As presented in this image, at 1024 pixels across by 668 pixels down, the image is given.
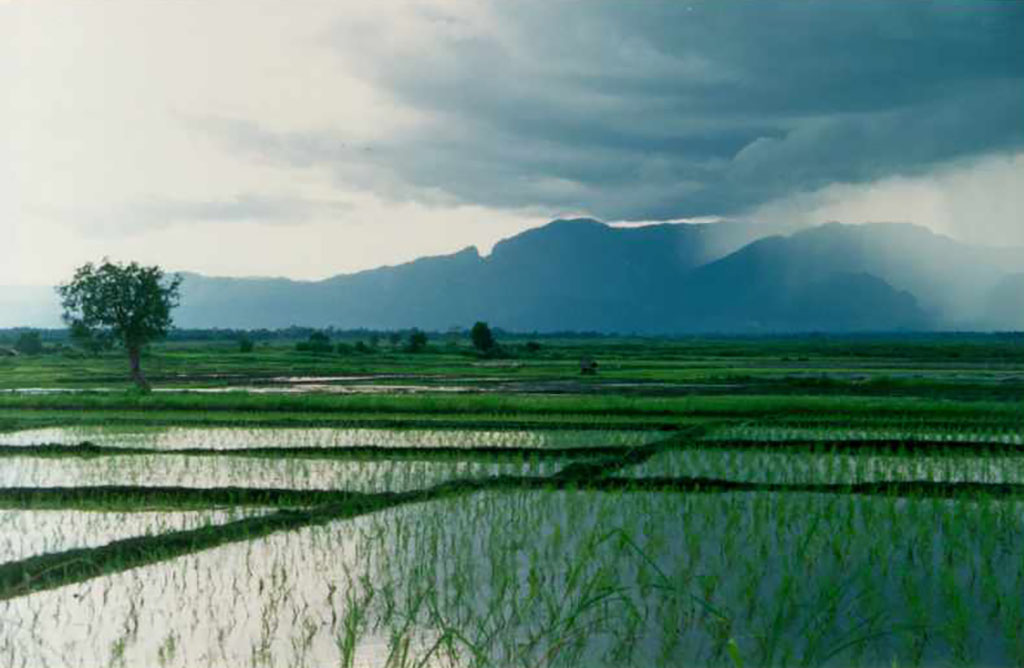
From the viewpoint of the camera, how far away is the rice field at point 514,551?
630 cm

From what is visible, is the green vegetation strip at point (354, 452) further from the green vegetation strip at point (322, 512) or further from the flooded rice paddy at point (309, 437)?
the green vegetation strip at point (322, 512)

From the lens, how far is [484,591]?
24.6 feet

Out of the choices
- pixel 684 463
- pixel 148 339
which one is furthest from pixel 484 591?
pixel 148 339

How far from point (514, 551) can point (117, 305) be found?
1046 inches

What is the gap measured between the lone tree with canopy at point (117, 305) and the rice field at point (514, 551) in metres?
14.5

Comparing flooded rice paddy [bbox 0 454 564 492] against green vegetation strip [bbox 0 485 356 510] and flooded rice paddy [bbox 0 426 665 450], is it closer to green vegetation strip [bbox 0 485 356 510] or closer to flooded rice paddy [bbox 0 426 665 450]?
green vegetation strip [bbox 0 485 356 510]

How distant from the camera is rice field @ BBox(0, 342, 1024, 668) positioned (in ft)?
20.7

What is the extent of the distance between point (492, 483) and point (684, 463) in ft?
11.2

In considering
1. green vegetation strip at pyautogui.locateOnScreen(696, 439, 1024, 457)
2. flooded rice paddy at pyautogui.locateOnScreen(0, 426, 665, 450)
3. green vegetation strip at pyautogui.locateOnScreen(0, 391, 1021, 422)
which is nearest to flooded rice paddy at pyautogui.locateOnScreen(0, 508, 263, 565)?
flooded rice paddy at pyautogui.locateOnScreen(0, 426, 665, 450)

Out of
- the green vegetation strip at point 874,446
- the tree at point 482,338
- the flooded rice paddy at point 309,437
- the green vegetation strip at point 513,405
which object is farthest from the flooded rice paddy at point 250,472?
the tree at point 482,338

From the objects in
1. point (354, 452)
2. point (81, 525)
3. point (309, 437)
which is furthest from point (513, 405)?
point (81, 525)

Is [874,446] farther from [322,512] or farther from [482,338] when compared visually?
[482,338]

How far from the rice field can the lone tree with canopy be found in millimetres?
14502

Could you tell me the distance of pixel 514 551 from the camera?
333 inches
